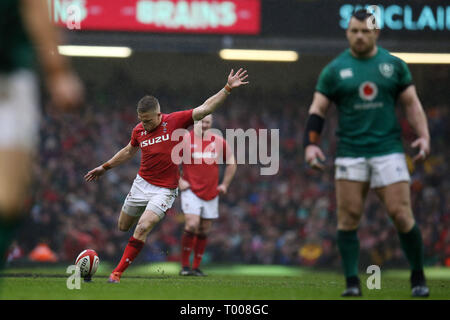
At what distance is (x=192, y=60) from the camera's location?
21312 mm

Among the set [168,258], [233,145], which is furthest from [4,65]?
[233,145]

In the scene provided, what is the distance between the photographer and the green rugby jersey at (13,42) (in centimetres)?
394

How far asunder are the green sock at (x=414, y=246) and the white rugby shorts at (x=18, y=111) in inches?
148

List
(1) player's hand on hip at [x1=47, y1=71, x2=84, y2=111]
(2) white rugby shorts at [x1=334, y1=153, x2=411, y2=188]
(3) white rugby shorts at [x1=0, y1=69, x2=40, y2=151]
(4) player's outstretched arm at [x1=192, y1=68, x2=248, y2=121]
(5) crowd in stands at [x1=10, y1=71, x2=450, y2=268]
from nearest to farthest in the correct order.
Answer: (1) player's hand on hip at [x1=47, y1=71, x2=84, y2=111]
(3) white rugby shorts at [x1=0, y1=69, x2=40, y2=151]
(2) white rugby shorts at [x1=334, y1=153, x2=411, y2=188]
(4) player's outstretched arm at [x1=192, y1=68, x2=248, y2=121]
(5) crowd in stands at [x1=10, y1=71, x2=450, y2=268]

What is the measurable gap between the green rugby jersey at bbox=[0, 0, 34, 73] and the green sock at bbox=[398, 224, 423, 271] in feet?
12.6

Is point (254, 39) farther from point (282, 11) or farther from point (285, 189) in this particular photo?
point (285, 189)

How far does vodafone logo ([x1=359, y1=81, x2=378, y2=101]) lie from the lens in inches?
255

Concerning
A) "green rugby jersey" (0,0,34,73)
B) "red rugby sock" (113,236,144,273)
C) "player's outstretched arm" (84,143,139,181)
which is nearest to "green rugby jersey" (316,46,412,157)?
"red rugby sock" (113,236,144,273)

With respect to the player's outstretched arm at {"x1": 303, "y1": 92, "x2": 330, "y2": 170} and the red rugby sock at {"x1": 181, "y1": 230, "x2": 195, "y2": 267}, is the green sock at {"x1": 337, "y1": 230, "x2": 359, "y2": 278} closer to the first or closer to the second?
the player's outstretched arm at {"x1": 303, "y1": 92, "x2": 330, "y2": 170}

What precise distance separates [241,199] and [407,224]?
512 inches

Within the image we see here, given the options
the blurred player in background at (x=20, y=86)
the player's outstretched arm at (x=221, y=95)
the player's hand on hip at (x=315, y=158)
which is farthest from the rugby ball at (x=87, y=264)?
the blurred player in background at (x=20, y=86)

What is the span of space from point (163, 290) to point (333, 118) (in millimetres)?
14278

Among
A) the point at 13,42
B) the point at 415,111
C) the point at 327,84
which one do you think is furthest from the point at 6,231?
the point at 415,111

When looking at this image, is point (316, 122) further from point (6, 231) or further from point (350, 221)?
point (6, 231)
